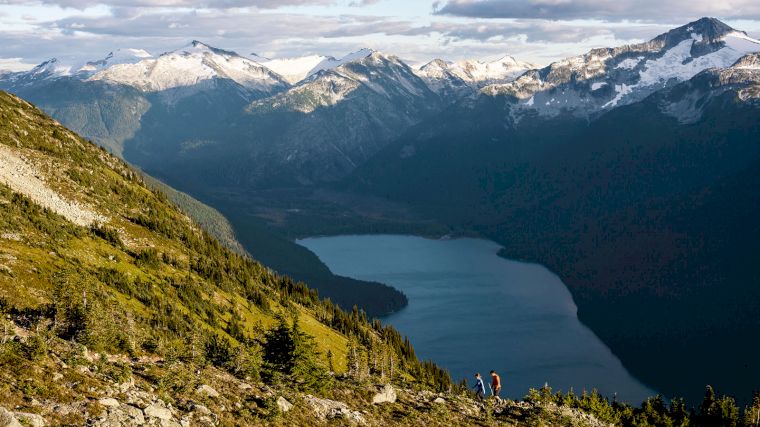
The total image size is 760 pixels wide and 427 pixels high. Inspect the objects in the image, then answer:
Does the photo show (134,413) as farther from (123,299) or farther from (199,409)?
(123,299)

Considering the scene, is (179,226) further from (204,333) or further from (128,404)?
(128,404)

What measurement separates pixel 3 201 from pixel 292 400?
199 ft

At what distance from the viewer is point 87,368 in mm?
40969

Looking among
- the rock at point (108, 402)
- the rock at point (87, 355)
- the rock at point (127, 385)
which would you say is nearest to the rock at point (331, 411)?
the rock at point (127, 385)

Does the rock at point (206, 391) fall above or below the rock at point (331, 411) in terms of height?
above

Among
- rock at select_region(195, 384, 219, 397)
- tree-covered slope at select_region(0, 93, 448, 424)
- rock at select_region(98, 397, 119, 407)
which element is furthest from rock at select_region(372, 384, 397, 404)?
rock at select_region(98, 397, 119, 407)

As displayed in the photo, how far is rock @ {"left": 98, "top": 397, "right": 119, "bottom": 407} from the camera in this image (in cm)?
3678

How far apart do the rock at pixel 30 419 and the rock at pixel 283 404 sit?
14.7 m

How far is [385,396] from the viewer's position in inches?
2153

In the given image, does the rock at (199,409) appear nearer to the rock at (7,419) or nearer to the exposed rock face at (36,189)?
the rock at (7,419)

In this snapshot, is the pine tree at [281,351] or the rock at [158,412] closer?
the rock at [158,412]

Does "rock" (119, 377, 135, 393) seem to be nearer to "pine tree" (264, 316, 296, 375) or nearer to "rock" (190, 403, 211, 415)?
"rock" (190, 403, 211, 415)

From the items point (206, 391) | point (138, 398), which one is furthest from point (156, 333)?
point (138, 398)

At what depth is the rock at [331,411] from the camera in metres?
46.7
